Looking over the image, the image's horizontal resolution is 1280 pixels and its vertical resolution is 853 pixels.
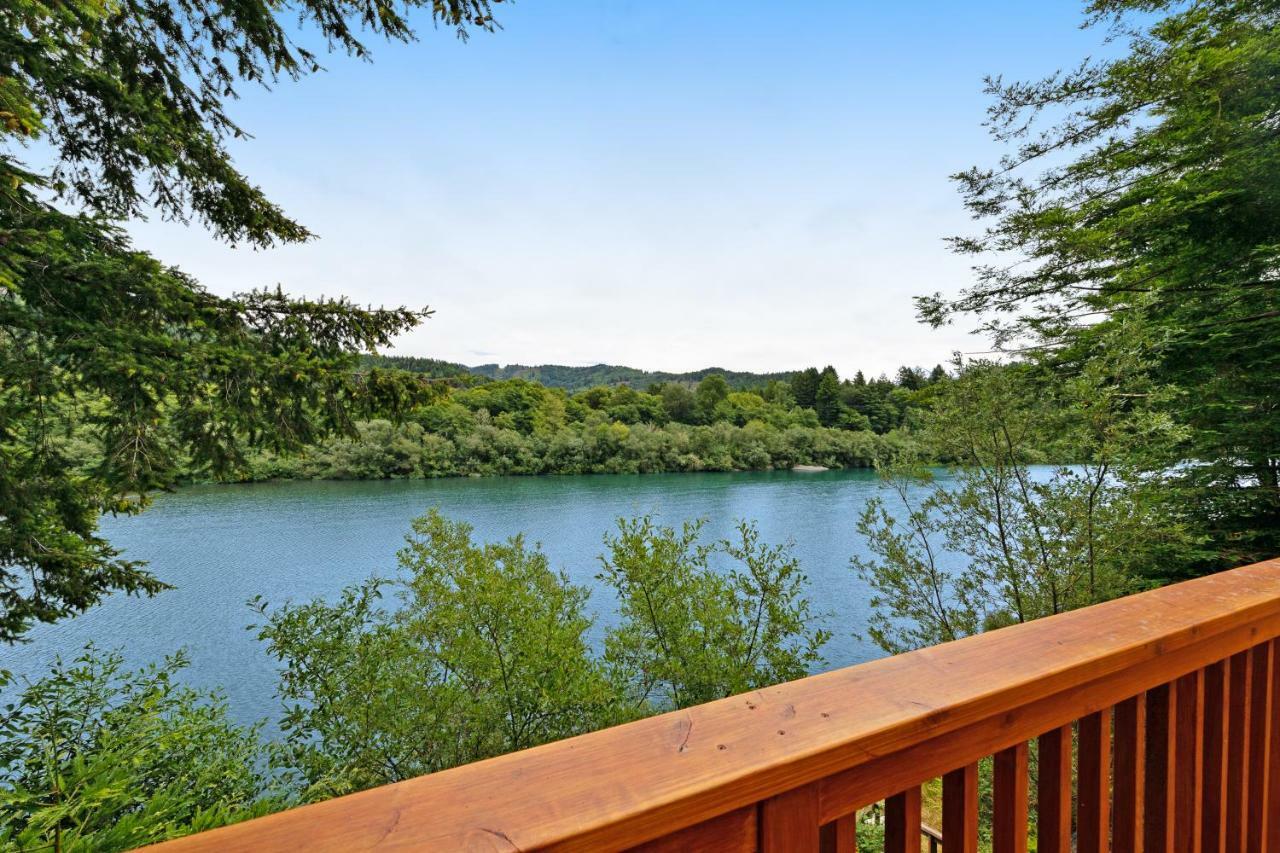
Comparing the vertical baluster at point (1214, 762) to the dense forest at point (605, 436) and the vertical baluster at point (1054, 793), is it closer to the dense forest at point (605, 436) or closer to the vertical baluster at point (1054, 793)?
the vertical baluster at point (1054, 793)

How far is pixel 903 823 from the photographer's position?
56cm

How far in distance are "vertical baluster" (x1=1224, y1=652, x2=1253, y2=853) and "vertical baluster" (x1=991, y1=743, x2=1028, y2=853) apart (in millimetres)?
496

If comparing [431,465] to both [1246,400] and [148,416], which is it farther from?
[1246,400]

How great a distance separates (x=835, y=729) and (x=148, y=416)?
3826mm

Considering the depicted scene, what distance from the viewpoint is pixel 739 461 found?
2903 centimetres

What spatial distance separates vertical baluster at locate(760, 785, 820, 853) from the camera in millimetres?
475

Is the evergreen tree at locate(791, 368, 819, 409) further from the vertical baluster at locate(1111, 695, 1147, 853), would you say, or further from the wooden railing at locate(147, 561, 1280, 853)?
the vertical baluster at locate(1111, 695, 1147, 853)

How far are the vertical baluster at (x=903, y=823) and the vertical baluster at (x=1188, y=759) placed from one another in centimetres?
48

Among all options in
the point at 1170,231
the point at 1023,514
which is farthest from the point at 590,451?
the point at 1170,231

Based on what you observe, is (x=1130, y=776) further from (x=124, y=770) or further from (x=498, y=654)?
Answer: (x=498, y=654)

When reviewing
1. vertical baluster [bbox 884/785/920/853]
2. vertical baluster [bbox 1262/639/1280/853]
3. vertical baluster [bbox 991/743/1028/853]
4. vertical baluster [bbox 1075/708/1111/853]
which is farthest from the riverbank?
vertical baluster [bbox 884/785/920/853]

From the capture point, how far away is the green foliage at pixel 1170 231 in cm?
506

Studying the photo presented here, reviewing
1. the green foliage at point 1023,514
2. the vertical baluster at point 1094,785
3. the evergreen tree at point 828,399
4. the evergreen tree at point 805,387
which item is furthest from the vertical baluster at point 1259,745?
the evergreen tree at point 805,387

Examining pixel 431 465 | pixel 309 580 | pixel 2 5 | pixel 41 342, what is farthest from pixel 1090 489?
pixel 431 465
